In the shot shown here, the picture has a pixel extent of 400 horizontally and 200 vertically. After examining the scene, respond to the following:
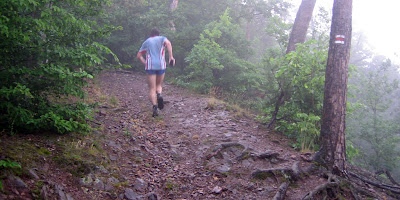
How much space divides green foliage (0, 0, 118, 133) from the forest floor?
1.03ft

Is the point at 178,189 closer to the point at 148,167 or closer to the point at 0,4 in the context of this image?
the point at 148,167

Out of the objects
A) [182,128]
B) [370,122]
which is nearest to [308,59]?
[182,128]

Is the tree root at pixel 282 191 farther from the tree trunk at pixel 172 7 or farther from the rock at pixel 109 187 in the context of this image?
the tree trunk at pixel 172 7

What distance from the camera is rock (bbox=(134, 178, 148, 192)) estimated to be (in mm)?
3529

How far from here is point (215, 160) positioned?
15.2 feet

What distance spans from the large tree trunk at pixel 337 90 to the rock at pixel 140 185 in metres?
2.85

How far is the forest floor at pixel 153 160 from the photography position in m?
3.04

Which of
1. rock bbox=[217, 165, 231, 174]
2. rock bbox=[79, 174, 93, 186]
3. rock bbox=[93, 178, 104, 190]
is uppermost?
rock bbox=[79, 174, 93, 186]

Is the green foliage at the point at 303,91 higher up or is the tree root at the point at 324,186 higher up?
the green foliage at the point at 303,91

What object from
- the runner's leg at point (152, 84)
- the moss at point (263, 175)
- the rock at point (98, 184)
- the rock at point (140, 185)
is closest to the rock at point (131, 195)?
the rock at point (140, 185)

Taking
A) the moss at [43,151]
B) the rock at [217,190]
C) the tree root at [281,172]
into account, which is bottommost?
the rock at [217,190]

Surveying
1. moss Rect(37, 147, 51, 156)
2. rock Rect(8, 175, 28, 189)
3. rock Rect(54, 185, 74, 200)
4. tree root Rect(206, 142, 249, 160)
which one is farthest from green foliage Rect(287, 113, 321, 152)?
rock Rect(8, 175, 28, 189)

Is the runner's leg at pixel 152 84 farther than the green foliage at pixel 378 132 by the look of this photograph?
No

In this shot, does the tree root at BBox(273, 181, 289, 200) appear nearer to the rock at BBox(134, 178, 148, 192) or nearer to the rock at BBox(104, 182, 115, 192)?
the rock at BBox(134, 178, 148, 192)
